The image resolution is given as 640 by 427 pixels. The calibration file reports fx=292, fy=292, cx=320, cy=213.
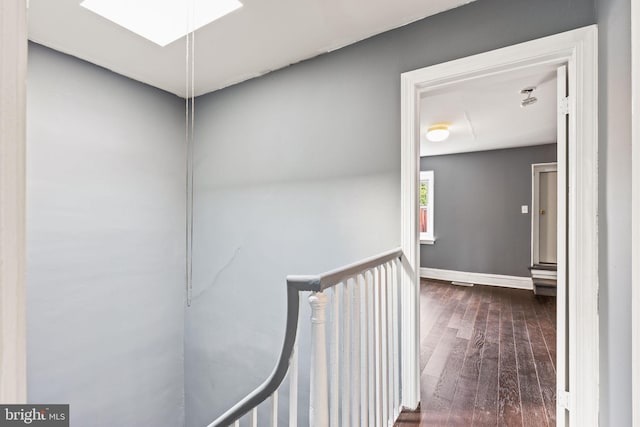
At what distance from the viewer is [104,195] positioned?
243 centimetres

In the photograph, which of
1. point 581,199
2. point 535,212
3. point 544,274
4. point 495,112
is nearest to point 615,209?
point 581,199

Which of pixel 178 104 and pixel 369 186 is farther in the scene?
pixel 178 104

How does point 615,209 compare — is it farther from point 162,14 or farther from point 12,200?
point 162,14

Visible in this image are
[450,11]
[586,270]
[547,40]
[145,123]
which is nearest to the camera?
[586,270]

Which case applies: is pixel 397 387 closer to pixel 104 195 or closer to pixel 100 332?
pixel 100 332

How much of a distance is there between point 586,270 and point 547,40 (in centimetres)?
107

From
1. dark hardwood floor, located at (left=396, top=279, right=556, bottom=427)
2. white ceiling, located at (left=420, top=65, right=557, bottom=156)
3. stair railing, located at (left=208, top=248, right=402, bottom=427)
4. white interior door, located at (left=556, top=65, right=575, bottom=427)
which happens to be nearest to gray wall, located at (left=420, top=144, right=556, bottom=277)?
white ceiling, located at (left=420, top=65, right=557, bottom=156)

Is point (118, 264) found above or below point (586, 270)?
below

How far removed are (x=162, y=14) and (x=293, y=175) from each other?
Answer: 4.36 feet

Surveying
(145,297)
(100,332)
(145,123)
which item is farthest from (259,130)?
(100,332)

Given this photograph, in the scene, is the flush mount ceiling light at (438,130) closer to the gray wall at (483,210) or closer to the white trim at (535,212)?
the gray wall at (483,210)
